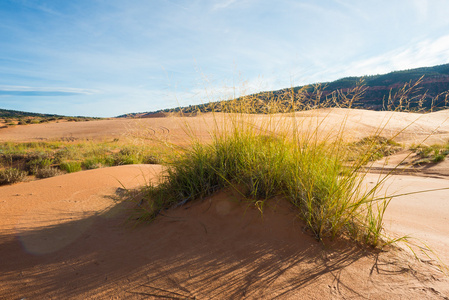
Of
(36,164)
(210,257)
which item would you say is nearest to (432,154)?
(210,257)

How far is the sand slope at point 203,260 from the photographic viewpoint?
1.65 m

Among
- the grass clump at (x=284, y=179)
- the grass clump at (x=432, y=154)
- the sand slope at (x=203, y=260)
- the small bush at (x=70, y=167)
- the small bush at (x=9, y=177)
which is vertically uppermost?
the grass clump at (x=284, y=179)

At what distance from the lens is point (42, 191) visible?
4.13 m

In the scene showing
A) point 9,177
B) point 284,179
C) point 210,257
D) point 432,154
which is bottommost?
point 432,154

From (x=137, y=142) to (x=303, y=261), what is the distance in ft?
9.17

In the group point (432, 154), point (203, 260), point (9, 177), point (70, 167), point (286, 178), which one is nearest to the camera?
point (203, 260)

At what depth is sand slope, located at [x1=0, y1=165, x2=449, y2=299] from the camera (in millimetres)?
1650

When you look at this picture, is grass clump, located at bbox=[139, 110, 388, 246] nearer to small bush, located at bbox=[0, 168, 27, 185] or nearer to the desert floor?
the desert floor

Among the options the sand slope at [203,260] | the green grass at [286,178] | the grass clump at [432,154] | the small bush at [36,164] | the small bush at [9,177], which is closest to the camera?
the sand slope at [203,260]

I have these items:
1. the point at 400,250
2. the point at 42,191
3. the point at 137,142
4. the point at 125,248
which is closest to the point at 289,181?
the point at 400,250

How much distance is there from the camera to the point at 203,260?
A: 196cm

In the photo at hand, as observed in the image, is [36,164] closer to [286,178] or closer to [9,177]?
[9,177]

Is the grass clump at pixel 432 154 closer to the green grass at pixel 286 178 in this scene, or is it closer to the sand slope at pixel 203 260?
the sand slope at pixel 203 260

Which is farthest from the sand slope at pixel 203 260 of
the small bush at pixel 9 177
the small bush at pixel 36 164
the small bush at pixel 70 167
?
the small bush at pixel 36 164
